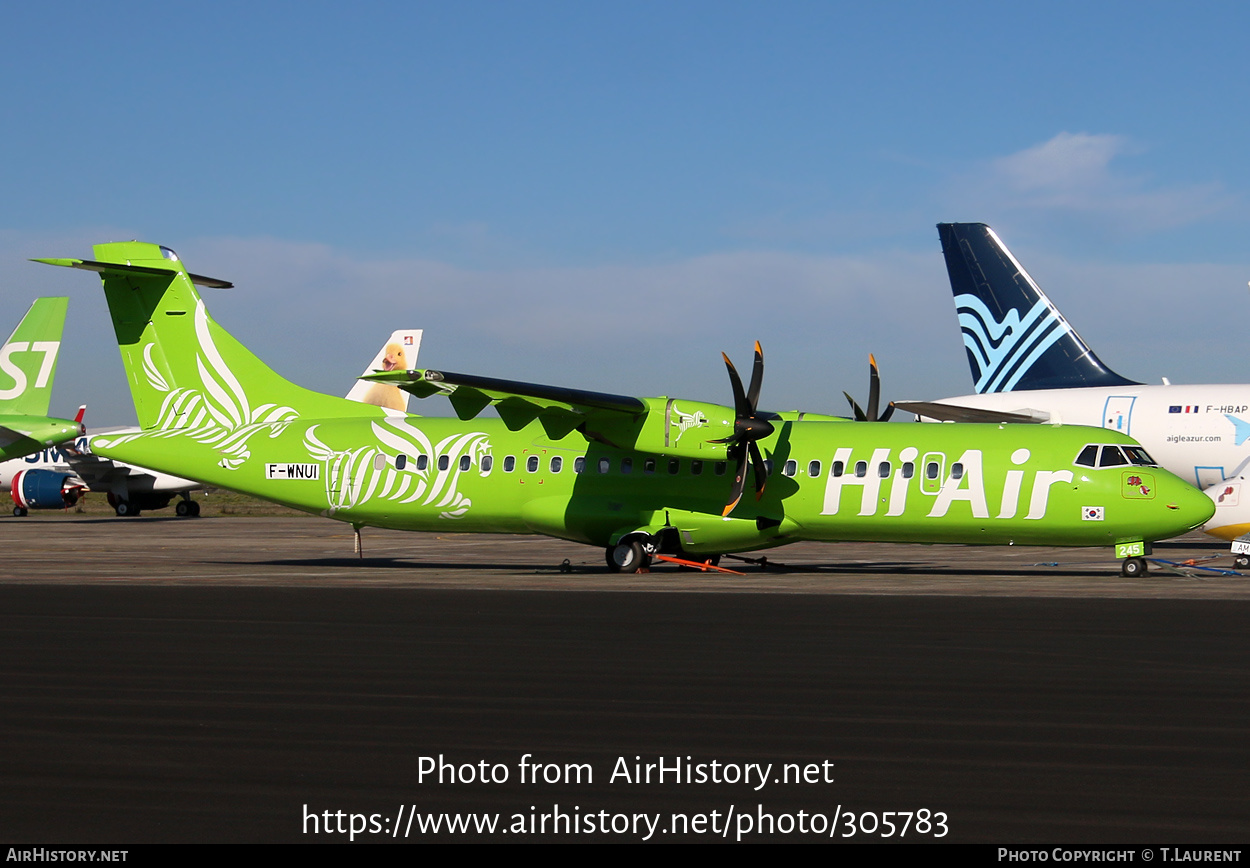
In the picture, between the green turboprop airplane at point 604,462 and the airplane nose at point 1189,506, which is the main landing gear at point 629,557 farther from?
the airplane nose at point 1189,506

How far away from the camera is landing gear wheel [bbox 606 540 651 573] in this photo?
26234 millimetres

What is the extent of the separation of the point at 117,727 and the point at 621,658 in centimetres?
524

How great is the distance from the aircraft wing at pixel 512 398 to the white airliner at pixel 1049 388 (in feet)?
38.3

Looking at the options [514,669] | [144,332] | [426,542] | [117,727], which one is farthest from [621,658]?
[426,542]

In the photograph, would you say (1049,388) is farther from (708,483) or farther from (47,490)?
(47,490)

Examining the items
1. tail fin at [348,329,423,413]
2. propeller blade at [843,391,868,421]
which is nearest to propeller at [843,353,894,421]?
propeller blade at [843,391,868,421]

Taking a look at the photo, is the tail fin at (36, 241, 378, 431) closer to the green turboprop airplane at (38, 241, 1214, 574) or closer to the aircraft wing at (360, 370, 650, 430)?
the green turboprop airplane at (38, 241, 1214, 574)

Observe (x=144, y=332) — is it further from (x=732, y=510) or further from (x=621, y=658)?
(x=621, y=658)

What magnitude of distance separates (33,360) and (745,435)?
123 feet

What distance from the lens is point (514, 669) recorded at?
12.0 metres

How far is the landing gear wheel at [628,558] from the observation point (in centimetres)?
2623

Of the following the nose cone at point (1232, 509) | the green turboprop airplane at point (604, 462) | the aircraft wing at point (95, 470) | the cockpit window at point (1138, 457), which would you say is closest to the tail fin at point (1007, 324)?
the nose cone at point (1232, 509)

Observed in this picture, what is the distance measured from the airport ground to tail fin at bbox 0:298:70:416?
3338 cm

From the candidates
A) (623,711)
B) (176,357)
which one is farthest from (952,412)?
(623,711)
